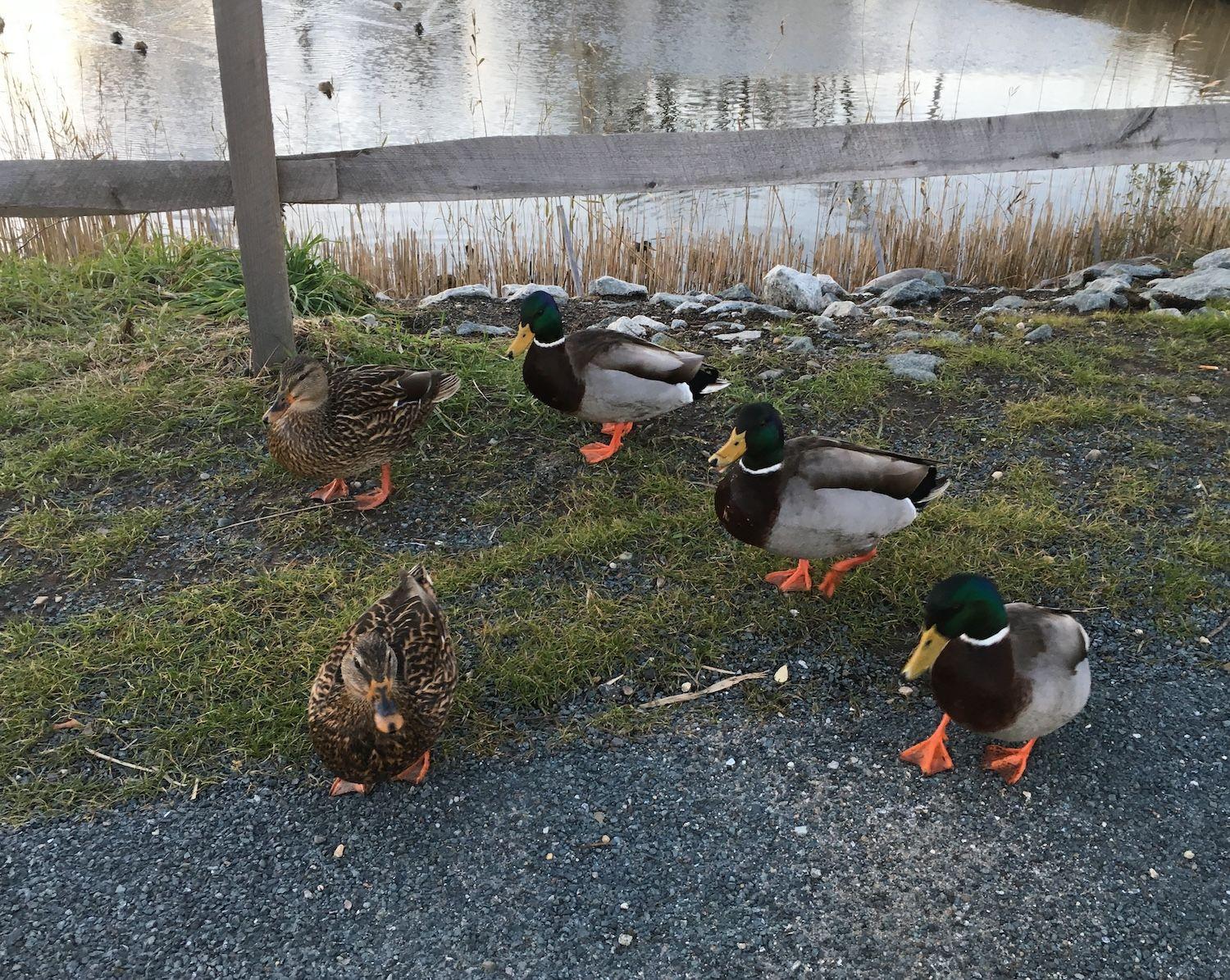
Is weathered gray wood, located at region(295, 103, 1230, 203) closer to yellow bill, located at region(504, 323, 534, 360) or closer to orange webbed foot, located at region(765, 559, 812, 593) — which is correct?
yellow bill, located at region(504, 323, 534, 360)

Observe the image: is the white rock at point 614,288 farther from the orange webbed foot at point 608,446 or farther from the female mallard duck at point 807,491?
the female mallard duck at point 807,491

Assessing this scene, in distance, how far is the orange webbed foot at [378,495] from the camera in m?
3.76

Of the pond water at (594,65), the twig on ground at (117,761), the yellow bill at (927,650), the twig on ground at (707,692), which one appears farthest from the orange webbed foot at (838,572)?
the pond water at (594,65)

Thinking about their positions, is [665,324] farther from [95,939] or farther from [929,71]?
[929,71]

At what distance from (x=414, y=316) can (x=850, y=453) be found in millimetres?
3011

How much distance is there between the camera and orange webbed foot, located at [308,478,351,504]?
381cm

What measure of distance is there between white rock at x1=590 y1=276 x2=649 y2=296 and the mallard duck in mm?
2844

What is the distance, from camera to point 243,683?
2912 mm

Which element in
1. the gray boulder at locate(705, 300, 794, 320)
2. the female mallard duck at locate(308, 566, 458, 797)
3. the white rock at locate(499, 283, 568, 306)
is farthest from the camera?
the white rock at locate(499, 283, 568, 306)

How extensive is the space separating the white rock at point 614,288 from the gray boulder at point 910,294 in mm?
1622

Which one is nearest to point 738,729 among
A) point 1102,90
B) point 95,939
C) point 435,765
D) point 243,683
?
point 435,765

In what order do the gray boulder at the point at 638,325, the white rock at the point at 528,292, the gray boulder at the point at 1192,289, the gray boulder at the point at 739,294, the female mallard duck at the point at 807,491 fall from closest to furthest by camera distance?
the female mallard duck at the point at 807,491
the gray boulder at the point at 638,325
the gray boulder at the point at 1192,289
the white rock at the point at 528,292
the gray boulder at the point at 739,294

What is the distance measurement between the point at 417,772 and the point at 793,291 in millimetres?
4456

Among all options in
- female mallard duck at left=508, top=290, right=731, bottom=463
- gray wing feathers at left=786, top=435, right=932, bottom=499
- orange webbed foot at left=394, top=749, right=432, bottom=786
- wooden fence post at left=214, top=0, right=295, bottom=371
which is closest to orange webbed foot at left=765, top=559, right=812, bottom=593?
gray wing feathers at left=786, top=435, right=932, bottom=499
